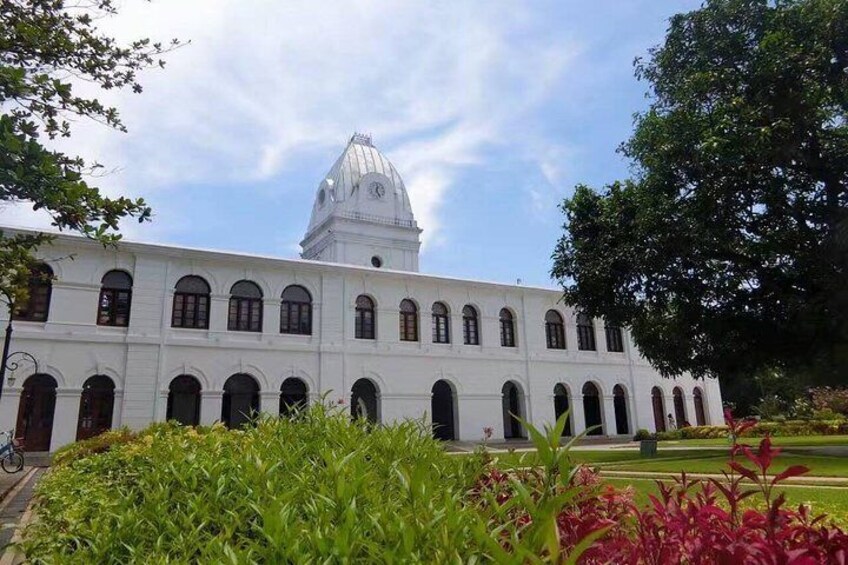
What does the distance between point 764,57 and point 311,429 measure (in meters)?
15.5

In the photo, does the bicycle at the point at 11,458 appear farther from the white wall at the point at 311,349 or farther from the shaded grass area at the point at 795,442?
the shaded grass area at the point at 795,442

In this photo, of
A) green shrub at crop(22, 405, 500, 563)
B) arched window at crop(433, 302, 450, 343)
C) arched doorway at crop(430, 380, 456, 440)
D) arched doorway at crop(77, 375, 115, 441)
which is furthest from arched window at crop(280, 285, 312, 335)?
green shrub at crop(22, 405, 500, 563)

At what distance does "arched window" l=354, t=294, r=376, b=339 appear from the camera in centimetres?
2736

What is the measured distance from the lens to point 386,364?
27.2 meters

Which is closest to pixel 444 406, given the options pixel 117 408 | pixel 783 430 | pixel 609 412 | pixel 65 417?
pixel 609 412

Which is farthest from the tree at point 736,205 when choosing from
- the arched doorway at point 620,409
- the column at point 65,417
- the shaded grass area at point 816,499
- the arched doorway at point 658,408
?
the column at point 65,417

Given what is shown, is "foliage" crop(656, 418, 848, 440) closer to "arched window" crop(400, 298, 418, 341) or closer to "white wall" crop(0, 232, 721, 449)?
"white wall" crop(0, 232, 721, 449)

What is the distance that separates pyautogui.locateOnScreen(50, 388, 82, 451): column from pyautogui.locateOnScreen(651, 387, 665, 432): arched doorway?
2868 cm

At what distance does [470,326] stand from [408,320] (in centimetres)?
344

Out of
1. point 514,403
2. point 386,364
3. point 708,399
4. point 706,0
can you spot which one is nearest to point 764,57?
point 706,0

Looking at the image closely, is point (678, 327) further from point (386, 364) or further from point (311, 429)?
point (311, 429)

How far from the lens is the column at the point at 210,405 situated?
23.3m

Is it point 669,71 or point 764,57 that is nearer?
point 764,57

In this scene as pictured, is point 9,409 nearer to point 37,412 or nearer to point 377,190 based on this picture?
point 37,412
